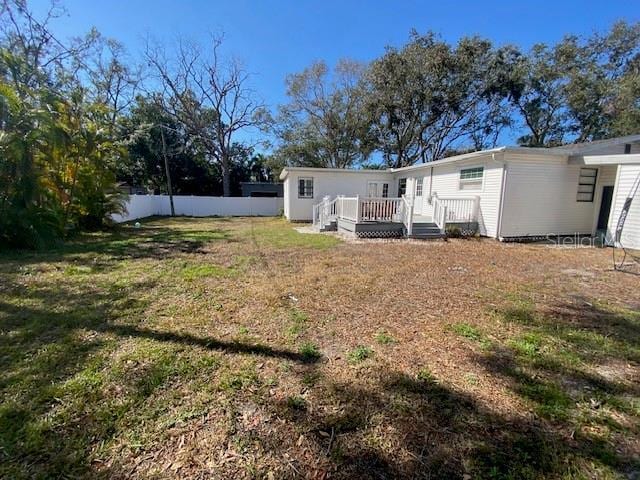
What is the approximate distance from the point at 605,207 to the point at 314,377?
1255 centimetres

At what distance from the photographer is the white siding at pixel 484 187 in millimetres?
9404

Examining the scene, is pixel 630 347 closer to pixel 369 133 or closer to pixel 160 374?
pixel 160 374

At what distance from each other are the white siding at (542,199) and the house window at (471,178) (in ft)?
3.71

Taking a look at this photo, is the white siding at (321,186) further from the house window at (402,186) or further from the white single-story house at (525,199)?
the white single-story house at (525,199)

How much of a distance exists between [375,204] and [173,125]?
21.3 metres

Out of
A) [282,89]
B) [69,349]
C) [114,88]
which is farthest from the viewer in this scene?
[282,89]

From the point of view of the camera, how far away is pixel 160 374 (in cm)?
246

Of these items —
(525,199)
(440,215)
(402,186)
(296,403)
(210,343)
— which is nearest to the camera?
(296,403)

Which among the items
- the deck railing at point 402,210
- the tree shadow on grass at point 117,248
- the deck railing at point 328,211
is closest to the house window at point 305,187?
the deck railing at point 328,211

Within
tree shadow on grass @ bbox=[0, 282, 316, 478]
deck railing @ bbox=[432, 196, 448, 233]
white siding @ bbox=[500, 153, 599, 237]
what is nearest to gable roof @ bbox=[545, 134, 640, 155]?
white siding @ bbox=[500, 153, 599, 237]

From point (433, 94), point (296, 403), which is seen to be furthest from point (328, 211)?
point (433, 94)

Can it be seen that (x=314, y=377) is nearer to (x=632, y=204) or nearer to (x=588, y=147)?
(x=632, y=204)

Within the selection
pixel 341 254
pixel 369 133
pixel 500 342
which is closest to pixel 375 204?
pixel 341 254

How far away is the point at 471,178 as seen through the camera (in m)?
10.5
